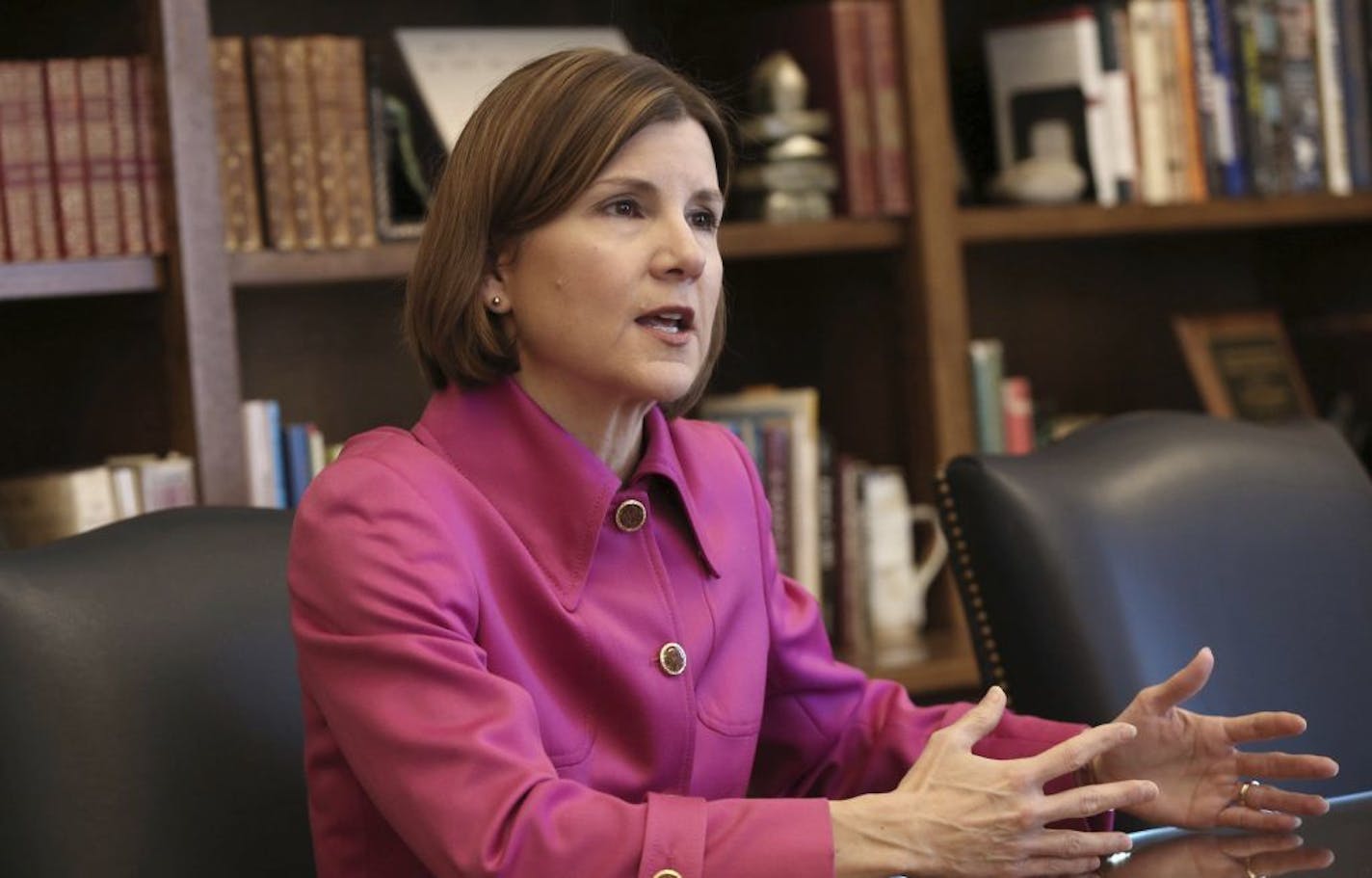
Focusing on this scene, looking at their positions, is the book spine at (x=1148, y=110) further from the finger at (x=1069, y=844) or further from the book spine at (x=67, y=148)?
the finger at (x=1069, y=844)

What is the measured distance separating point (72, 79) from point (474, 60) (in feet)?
1.85

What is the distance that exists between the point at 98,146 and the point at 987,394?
4.14 feet

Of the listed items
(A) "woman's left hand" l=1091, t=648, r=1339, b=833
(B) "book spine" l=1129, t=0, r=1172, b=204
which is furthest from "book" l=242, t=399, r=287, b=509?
(B) "book spine" l=1129, t=0, r=1172, b=204

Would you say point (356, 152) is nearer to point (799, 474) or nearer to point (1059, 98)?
point (799, 474)

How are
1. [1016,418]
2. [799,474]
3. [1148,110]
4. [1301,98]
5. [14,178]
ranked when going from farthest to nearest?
1. [1301,98]
2. [1148,110]
3. [1016,418]
4. [799,474]
5. [14,178]

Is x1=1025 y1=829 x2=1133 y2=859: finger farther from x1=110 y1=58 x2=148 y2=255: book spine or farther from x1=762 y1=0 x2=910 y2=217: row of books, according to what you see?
x1=762 y1=0 x2=910 y2=217: row of books

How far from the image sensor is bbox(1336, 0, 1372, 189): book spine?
10.2 ft

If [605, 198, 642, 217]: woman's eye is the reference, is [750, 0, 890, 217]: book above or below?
above

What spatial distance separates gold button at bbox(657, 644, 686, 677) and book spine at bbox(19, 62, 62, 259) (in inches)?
42.4

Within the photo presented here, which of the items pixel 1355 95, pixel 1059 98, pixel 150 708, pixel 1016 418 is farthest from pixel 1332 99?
pixel 150 708

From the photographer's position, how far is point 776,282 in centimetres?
307

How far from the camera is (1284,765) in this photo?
5.00ft

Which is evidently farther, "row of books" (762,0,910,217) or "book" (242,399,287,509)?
"row of books" (762,0,910,217)

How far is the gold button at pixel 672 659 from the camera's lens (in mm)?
1501
